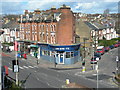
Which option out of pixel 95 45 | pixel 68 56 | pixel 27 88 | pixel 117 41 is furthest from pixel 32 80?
pixel 117 41

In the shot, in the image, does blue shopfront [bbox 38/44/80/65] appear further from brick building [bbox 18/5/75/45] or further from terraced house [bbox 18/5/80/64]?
brick building [bbox 18/5/75/45]

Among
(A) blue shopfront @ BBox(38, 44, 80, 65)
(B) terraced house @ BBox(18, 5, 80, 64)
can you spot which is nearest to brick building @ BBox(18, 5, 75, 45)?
(B) terraced house @ BBox(18, 5, 80, 64)

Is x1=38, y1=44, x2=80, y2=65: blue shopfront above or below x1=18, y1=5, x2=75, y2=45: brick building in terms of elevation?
below

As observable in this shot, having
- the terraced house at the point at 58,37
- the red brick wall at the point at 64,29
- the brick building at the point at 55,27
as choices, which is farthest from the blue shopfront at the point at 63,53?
the red brick wall at the point at 64,29

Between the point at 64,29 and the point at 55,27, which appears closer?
the point at 64,29

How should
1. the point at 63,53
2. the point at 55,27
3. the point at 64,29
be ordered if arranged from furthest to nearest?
the point at 55,27
the point at 64,29
the point at 63,53

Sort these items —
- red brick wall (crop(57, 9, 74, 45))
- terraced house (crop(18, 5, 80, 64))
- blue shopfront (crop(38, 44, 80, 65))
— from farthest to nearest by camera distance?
red brick wall (crop(57, 9, 74, 45))
terraced house (crop(18, 5, 80, 64))
blue shopfront (crop(38, 44, 80, 65))

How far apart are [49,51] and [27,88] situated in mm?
21563

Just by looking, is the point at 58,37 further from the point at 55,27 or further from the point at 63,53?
the point at 63,53

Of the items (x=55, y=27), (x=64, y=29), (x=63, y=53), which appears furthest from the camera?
(x=55, y=27)

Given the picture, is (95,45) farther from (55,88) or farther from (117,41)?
(55,88)

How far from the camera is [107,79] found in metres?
30.5

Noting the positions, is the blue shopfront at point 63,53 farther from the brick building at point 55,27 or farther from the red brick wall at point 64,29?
the red brick wall at point 64,29

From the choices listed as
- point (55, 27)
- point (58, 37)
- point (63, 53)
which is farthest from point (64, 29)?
point (63, 53)
